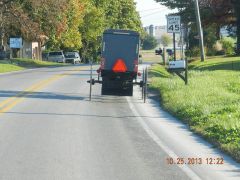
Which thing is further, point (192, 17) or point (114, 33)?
point (192, 17)

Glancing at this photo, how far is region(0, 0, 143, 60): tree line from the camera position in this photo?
60281mm

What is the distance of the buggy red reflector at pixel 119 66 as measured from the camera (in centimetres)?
2216

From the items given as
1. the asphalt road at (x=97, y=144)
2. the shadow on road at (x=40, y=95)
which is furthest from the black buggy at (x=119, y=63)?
the asphalt road at (x=97, y=144)

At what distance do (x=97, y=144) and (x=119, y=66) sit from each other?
10330mm

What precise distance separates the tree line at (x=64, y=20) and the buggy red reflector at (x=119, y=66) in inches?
502

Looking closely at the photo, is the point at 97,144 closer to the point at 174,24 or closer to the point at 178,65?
the point at 178,65

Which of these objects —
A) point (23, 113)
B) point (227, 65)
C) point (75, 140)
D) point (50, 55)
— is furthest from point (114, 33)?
point (50, 55)

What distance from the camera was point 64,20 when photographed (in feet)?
216

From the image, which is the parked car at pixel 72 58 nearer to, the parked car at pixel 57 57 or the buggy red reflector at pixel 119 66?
the parked car at pixel 57 57

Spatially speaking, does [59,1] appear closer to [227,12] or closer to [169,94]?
[227,12]

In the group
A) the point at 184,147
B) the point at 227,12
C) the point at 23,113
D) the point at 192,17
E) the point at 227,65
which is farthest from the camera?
the point at 192,17

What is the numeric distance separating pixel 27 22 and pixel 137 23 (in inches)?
2460

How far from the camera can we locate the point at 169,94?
2191cm

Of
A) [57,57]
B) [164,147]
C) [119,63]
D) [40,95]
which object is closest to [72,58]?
[57,57]
